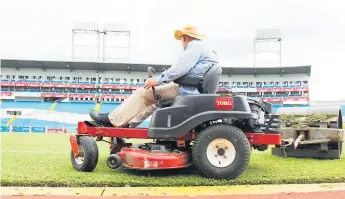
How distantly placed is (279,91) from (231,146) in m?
45.2

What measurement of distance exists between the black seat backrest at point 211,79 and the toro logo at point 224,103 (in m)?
0.37

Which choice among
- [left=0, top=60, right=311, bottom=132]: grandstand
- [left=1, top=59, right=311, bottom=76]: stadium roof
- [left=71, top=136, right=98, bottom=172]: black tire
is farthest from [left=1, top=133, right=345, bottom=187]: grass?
[left=0, top=60, right=311, bottom=132]: grandstand

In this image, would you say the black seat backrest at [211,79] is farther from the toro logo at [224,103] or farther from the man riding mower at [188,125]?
the toro logo at [224,103]

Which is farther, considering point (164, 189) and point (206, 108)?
point (206, 108)

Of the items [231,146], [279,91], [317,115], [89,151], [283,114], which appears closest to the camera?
[231,146]

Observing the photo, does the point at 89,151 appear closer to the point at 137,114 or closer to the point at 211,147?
the point at 137,114

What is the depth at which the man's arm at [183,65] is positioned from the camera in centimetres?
378

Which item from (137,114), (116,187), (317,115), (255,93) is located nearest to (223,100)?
(137,114)

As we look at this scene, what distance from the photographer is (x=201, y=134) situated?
141 inches

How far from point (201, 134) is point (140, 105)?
0.77 meters

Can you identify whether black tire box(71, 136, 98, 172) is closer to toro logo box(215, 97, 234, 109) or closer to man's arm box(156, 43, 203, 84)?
man's arm box(156, 43, 203, 84)

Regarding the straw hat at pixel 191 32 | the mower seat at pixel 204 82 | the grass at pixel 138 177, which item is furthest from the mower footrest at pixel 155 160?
the straw hat at pixel 191 32

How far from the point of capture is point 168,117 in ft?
12.0

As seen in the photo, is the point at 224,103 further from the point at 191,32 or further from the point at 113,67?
the point at 113,67
